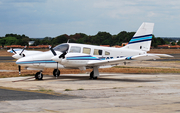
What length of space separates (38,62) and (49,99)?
29.7 ft

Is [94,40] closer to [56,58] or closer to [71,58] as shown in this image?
[71,58]

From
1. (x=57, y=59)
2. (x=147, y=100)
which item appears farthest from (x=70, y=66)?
(x=147, y=100)

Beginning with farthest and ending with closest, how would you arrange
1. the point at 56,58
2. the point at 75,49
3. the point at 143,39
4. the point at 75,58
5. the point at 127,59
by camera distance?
the point at 143,39, the point at 75,49, the point at 75,58, the point at 56,58, the point at 127,59

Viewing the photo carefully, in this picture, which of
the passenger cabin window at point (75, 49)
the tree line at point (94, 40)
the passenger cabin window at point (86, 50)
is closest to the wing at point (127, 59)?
the passenger cabin window at point (86, 50)

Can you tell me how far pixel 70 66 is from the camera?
22203 mm

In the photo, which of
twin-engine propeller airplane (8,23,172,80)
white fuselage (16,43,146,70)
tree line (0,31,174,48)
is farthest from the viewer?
tree line (0,31,174,48)

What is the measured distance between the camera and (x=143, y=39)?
26312 millimetres

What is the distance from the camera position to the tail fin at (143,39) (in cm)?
2622

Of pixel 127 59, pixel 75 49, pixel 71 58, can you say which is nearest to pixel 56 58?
pixel 71 58

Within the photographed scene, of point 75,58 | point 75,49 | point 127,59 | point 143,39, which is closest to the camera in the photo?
point 127,59

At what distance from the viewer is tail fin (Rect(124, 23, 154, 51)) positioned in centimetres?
2622

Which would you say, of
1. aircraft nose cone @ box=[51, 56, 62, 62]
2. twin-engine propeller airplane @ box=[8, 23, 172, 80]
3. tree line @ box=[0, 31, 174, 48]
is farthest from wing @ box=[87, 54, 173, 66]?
tree line @ box=[0, 31, 174, 48]

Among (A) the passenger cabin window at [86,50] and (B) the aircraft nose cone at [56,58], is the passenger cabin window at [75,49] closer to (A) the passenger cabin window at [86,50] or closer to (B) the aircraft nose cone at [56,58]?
(A) the passenger cabin window at [86,50]

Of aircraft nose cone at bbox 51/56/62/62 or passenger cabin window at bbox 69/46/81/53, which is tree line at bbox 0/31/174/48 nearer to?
passenger cabin window at bbox 69/46/81/53
